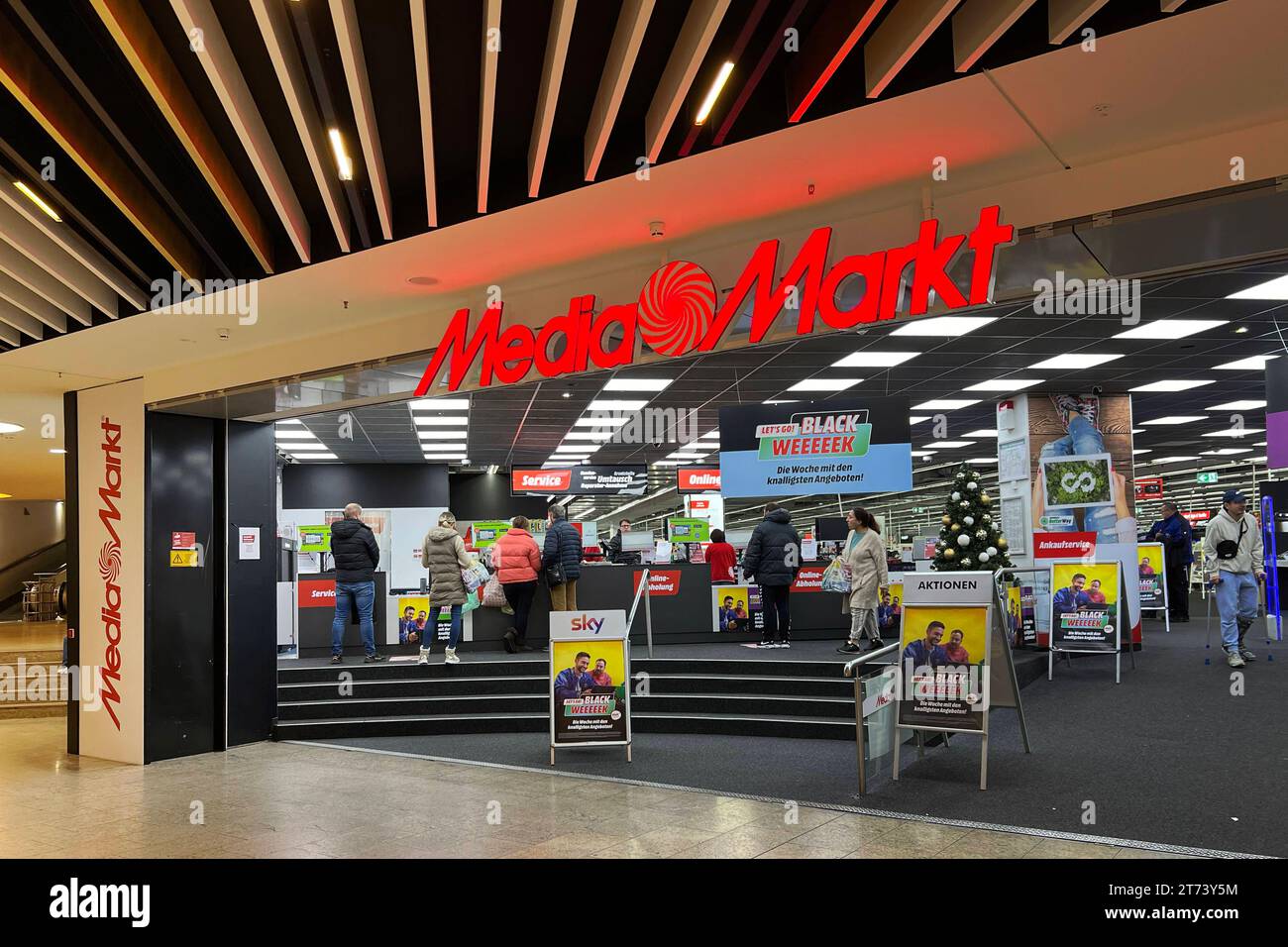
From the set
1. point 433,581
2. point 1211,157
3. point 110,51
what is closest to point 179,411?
point 433,581

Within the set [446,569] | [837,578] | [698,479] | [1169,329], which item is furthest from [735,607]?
[698,479]

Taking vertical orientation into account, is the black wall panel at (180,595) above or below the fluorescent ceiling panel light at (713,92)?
below

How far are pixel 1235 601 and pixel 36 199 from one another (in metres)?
9.28

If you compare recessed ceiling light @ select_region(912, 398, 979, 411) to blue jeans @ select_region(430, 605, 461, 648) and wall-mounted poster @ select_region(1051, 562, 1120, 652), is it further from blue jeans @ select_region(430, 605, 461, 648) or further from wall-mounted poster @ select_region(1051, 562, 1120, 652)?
blue jeans @ select_region(430, 605, 461, 648)

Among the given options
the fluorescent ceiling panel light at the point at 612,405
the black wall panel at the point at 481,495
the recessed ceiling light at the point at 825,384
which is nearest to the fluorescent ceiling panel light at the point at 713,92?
the recessed ceiling light at the point at 825,384

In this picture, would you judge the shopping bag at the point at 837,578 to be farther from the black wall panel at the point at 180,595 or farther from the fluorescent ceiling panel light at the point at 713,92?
the fluorescent ceiling panel light at the point at 713,92

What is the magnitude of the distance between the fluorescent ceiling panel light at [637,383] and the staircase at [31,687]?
6704 mm

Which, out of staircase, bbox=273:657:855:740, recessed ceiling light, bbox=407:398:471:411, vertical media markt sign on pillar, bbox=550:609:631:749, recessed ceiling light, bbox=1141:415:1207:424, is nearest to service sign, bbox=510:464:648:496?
recessed ceiling light, bbox=407:398:471:411

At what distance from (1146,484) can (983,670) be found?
1654 cm

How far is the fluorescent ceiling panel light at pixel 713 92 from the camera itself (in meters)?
3.45

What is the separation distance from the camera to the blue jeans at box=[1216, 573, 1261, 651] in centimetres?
833

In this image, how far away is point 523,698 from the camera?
8703 millimetres

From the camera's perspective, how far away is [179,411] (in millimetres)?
8109
